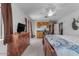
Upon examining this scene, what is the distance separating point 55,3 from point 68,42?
2.54ft

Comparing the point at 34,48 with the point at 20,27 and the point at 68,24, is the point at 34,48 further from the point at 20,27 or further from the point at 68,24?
the point at 68,24

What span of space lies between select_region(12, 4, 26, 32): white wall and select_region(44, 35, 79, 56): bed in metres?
0.66

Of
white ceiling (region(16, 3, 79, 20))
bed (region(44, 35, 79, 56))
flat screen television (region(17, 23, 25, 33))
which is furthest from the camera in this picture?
flat screen television (region(17, 23, 25, 33))

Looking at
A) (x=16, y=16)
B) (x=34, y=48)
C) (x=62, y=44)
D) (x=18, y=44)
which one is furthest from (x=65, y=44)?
(x=16, y=16)

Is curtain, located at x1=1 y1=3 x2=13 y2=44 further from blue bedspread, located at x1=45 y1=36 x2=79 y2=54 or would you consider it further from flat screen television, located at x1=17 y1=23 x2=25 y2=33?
blue bedspread, located at x1=45 y1=36 x2=79 y2=54

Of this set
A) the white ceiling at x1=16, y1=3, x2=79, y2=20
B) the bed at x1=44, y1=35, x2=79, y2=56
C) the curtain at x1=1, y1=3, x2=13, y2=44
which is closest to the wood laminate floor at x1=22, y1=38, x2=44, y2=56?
the bed at x1=44, y1=35, x2=79, y2=56

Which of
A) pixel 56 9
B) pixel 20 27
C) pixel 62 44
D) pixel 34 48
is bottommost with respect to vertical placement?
pixel 34 48

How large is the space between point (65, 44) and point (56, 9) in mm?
687

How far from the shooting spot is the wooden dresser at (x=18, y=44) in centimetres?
235

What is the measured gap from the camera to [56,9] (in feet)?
7.75

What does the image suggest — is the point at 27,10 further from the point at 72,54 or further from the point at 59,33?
the point at 72,54

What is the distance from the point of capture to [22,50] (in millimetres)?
2426

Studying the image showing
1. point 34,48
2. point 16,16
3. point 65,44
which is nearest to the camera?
point 65,44

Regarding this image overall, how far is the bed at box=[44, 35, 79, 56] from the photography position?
2207 mm
